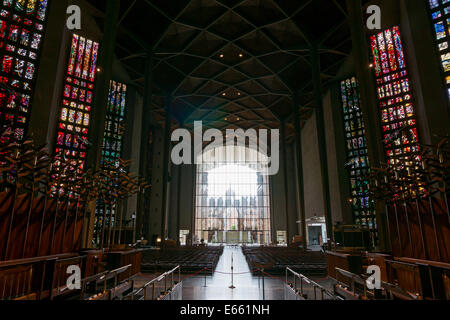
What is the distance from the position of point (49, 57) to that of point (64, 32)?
89.7 inches

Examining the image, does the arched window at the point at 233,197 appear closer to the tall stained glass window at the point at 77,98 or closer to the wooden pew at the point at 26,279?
the tall stained glass window at the point at 77,98

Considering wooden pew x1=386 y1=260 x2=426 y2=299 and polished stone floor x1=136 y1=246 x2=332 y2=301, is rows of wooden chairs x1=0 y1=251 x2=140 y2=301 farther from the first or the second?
wooden pew x1=386 y1=260 x2=426 y2=299

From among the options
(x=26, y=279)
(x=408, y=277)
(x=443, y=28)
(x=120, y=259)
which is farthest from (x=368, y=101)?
(x=26, y=279)

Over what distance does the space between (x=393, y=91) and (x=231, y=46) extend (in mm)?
12147

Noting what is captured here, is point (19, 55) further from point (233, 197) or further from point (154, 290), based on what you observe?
point (233, 197)

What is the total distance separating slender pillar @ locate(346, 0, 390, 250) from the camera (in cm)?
1046

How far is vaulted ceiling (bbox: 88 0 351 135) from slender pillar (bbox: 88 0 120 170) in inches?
126

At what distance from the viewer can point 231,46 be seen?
68.9 ft

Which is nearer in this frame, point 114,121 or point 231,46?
point 114,121

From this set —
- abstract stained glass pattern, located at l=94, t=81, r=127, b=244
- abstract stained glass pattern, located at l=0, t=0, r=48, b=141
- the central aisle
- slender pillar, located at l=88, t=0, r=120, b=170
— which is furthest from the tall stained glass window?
the central aisle

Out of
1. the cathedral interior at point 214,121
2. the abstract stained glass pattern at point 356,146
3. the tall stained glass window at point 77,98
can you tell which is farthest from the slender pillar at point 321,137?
the tall stained glass window at point 77,98
